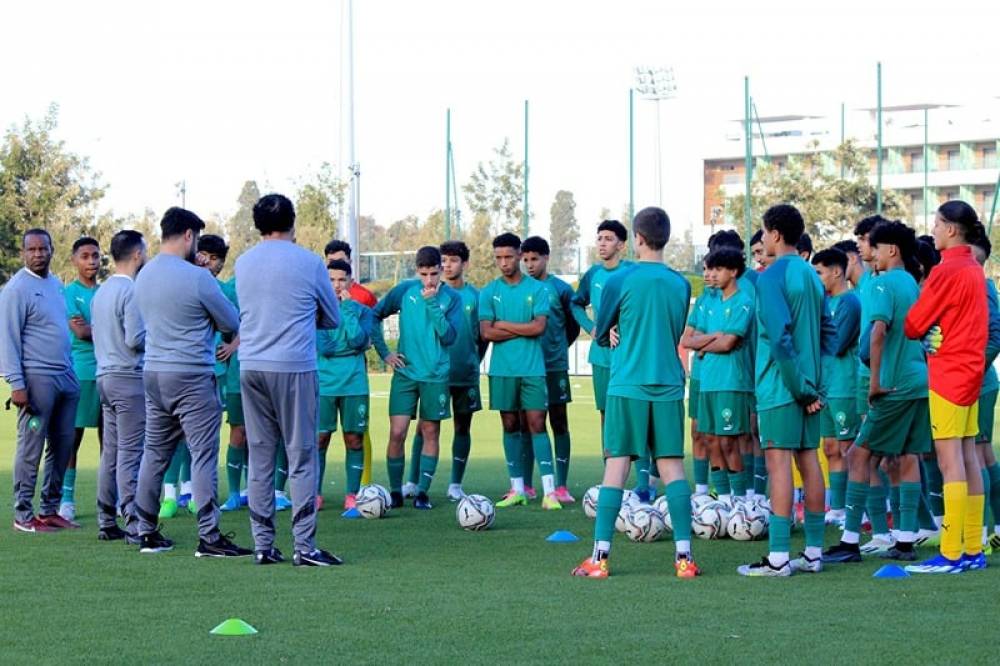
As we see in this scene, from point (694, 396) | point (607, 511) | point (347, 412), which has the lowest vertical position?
point (607, 511)

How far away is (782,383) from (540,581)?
1876 mm

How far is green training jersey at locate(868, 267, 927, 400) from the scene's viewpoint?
9312 mm

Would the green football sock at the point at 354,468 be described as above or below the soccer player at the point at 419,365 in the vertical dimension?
below

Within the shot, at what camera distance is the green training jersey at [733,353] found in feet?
36.7

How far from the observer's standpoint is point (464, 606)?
764 cm

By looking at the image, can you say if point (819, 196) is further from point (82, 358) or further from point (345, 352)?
point (82, 358)

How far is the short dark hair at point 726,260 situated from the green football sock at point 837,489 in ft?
5.66

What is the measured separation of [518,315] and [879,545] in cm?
425

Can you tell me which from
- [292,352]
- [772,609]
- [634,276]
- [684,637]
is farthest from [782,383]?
[292,352]

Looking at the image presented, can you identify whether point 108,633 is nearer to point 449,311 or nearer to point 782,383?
point 782,383

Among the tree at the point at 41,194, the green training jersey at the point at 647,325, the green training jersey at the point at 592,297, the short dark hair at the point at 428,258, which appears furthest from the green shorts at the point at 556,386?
the tree at the point at 41,194

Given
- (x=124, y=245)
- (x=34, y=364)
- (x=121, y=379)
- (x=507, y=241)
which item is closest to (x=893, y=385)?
(x=507, y=241)

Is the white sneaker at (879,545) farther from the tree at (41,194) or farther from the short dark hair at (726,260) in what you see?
the tree at (41,194)

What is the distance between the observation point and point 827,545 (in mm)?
10234
